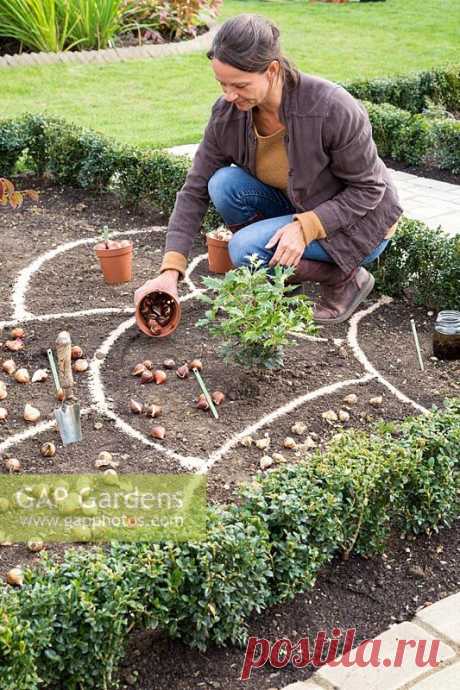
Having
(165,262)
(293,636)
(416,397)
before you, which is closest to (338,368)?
(416,397)

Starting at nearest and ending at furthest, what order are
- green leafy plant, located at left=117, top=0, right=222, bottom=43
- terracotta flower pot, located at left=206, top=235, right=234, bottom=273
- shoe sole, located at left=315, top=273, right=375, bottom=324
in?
1. shoe sole, located at left=315, top=273, right=375, bottom=324
2. terracotta flower pot, located at left=206, top=235, right=234, bottom=273
3. green leafy plant, located at left=117, top=0, right=222, bottom=43

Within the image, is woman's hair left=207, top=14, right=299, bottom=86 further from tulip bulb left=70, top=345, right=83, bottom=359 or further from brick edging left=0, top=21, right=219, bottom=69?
brick edging left=0, top=21, right=219, bottom=69

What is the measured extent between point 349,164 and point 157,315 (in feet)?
3.93

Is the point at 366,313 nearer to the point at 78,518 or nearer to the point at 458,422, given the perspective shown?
the point at 458,422

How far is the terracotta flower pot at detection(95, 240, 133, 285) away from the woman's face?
142cm

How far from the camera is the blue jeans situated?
4.70m

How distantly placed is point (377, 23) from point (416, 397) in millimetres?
12118

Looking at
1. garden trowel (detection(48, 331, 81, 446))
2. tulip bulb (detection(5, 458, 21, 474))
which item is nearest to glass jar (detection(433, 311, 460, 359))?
garden trowel (detection(48, 331, 81, 446))

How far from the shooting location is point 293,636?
124 inches

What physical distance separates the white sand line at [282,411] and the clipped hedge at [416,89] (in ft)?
17.9

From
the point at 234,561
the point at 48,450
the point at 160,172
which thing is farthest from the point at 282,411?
the point at 160,172

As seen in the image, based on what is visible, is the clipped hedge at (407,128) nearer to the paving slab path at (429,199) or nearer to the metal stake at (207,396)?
the paving slab path at (429,199)

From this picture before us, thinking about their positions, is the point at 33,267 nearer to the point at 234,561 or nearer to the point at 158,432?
the point at 158,432

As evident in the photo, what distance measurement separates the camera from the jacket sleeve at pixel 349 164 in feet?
14.4
